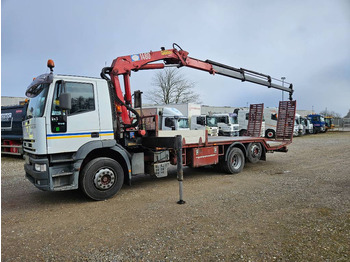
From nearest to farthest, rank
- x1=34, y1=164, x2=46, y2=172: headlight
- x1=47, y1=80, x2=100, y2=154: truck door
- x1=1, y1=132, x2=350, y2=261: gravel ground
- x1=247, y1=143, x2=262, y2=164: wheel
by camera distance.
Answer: x1=1, y1=132, x2=350, y2=261: gravel ground < x1=34, y1=164, x2=46, y2=172: headlight < x1=47, y1=80, x2=100, y2=154: truck door < x1=247, y1=143, x2=262, y2=164: wheel

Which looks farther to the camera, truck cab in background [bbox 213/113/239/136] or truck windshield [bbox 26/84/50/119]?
truck cab in background [bbox 213/113/239/136]

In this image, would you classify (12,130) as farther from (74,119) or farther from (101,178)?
(101,178)

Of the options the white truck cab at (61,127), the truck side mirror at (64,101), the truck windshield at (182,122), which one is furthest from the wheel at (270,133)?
the truck side mirror at (64,101)

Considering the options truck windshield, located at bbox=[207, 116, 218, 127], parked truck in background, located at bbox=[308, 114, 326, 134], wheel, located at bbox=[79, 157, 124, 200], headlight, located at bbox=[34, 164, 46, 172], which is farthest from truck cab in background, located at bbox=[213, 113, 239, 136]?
headlight, located at bbox=[34, 164, 46, 172]

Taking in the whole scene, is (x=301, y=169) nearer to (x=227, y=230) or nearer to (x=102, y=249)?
(x=227, y=230)

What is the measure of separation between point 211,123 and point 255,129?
36.6 feet

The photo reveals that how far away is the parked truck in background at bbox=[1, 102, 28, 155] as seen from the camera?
38.0 feet

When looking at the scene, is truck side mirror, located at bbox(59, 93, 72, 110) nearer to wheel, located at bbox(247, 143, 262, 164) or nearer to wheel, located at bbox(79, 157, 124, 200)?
wheel, located at bbox(79, 157, 124, 200)

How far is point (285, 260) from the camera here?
3.19 m

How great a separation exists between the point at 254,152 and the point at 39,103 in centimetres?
710

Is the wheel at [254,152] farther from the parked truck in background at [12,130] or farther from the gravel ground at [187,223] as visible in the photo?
the parked truck in background at [12,130]

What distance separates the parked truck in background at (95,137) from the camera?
16.7 feet

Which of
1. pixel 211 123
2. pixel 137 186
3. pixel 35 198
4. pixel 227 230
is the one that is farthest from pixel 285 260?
pixel 211 123

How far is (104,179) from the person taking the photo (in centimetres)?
562
